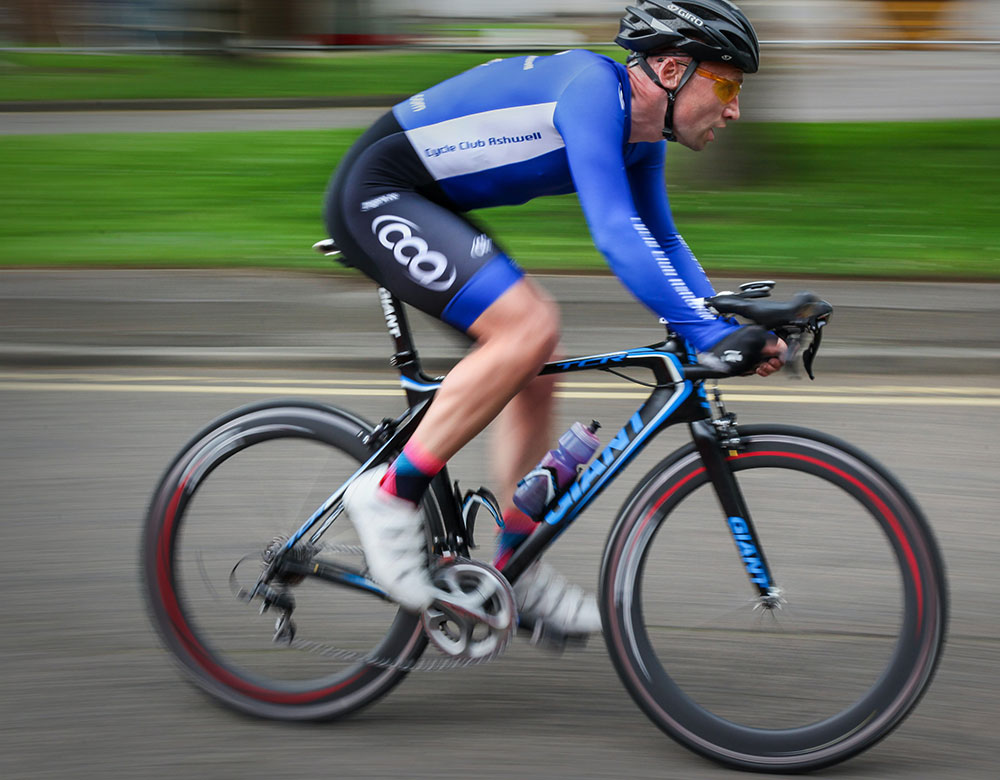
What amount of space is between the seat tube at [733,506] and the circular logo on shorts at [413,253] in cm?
72

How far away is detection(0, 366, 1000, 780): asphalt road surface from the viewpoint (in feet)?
10.8

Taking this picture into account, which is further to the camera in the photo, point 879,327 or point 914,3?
point 914,3

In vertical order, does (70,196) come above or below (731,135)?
below

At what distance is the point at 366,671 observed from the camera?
346cm

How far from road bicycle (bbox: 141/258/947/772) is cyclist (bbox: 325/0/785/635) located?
0.10 metres

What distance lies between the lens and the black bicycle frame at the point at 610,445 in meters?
3.15

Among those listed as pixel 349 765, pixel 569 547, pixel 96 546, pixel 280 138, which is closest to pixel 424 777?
pixel 349 765

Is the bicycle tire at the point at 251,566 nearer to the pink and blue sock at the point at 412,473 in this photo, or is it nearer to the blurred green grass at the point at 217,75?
the pink and blue sock at the point at 412,473

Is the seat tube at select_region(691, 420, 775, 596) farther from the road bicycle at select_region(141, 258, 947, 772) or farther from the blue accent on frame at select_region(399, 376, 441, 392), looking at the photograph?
the blue accent on frame at select_region(399, 376, 441, 392)

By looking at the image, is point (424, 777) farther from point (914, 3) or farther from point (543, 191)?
point (914, 3)

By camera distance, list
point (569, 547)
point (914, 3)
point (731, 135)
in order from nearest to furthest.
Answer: point (569, 547) < point (731, 135) < point (914, 3)

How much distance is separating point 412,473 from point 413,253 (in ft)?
1.81

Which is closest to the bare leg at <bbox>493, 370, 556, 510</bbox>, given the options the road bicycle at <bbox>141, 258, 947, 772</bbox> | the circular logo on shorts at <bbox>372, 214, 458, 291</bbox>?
the road bicycle at <bbox>141, 258, 947, 772</bbox>

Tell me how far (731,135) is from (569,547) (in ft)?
24.3
